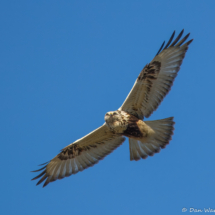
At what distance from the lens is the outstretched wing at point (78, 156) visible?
9.28 metres

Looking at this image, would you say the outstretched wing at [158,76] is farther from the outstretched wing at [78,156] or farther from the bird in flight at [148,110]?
the outstretched wing at [78,156]

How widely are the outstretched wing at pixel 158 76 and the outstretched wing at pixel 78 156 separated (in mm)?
1258

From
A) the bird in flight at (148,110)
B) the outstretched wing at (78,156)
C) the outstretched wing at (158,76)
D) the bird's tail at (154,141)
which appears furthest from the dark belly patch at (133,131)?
the outstretched wing at (78,156)

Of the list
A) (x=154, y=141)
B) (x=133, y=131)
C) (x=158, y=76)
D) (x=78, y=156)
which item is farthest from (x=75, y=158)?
(x=158, y=76)

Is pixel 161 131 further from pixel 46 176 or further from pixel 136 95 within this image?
pixel 46 176

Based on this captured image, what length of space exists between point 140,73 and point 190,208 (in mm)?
3123

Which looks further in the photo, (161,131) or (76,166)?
(76,166)

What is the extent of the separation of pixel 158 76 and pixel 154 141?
61.3 inches

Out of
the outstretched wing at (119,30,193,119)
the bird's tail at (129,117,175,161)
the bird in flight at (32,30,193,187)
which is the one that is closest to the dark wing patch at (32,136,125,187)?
the bird in flight at (32,30,193,187)

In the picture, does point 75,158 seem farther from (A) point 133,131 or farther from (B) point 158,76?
→ (B) point 158,76

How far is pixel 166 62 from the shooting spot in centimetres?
838

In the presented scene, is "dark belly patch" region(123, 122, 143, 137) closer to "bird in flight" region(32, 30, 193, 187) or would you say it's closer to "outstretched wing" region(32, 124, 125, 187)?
"bird in flight" region(32, 30, 193, 187)

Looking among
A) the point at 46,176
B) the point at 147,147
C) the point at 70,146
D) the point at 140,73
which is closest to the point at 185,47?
→ the point at 140,73

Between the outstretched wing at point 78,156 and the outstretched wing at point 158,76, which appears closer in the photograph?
the outstretched wing at point 158,76
